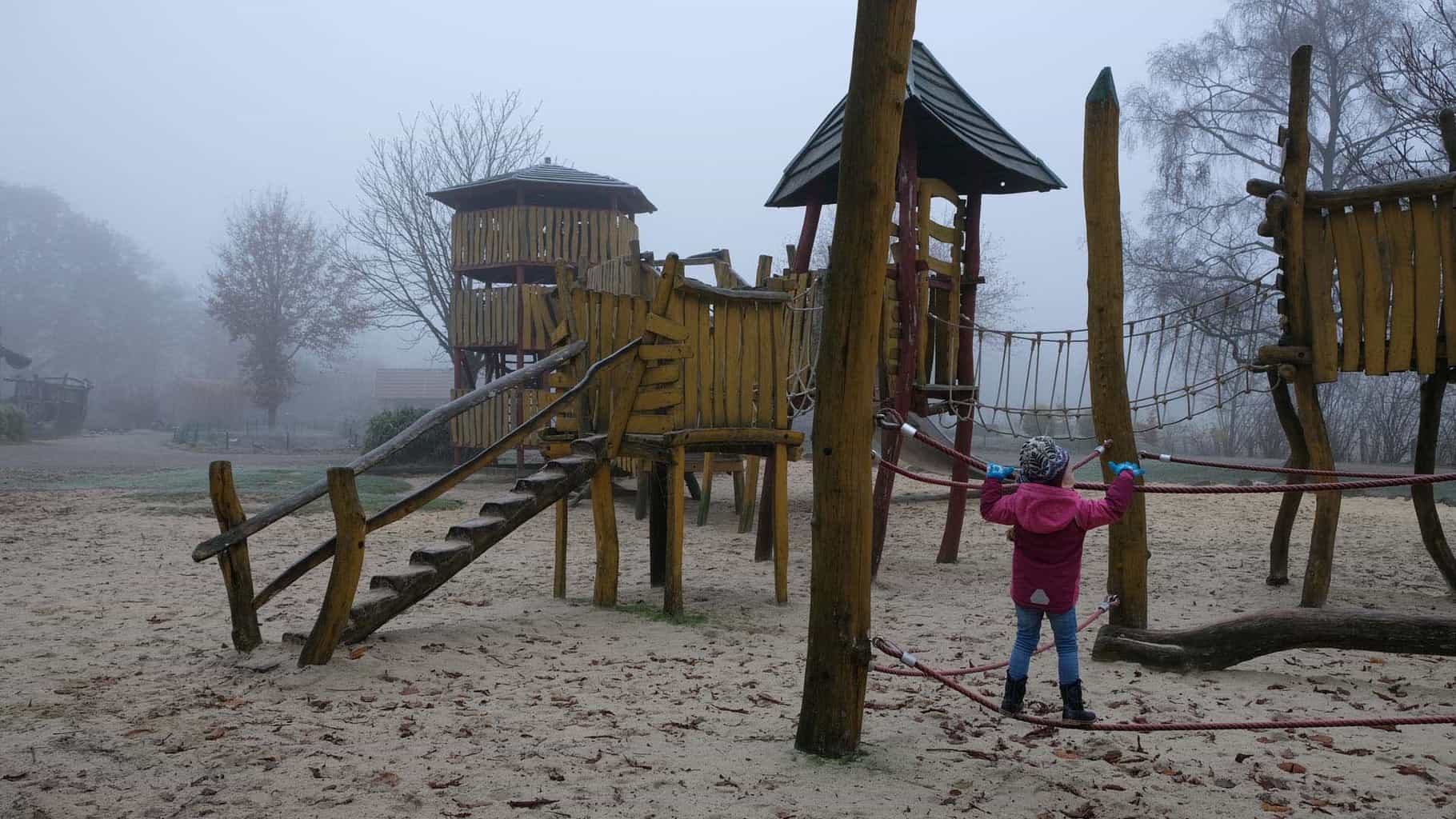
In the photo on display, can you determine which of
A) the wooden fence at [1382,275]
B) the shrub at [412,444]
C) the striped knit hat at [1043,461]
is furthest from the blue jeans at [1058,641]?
the shrub at [412,444]

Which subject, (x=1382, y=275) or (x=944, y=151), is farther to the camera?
(x=944, y=151)

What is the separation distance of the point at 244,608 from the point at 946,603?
515cm

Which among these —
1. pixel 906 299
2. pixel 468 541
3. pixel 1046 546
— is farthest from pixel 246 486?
pixel 1046 546

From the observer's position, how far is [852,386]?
413 centimetres

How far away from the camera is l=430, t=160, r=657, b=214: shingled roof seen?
2245cm

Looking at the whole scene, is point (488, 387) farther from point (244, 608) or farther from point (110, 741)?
point (110, 741)

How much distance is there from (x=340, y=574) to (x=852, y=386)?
3.17 meters

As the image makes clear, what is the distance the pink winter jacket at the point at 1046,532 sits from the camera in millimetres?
4312

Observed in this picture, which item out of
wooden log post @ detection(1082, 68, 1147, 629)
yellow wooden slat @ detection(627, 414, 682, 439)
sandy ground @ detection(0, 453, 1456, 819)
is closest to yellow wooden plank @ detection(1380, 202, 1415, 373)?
sandy ground @ detection(0, 453, 1456, 819)

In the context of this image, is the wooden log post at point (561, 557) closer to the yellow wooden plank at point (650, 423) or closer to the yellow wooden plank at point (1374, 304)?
the yellow wooden plank at point (650, 423)

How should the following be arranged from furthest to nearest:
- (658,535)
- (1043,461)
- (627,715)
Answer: (658,535)
(627,715)
(1043,461)

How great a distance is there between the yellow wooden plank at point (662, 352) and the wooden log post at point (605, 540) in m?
0.85

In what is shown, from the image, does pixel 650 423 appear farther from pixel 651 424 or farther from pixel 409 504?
pixel 409 504

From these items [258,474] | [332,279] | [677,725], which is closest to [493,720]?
[677,725]
